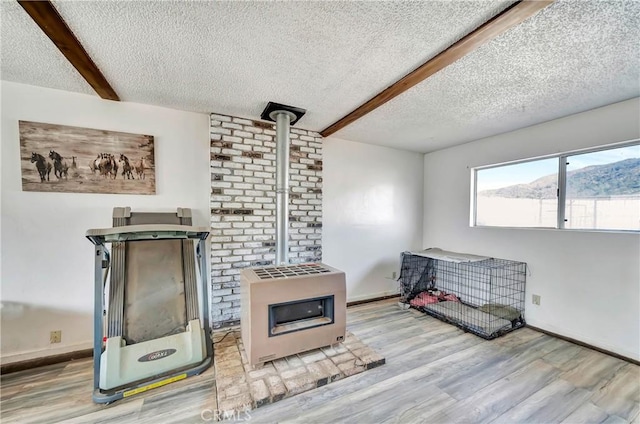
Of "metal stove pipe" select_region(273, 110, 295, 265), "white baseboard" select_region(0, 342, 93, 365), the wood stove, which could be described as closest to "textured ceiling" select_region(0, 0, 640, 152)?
"metal stove pipe" select_region(273, 110, 295, 265)

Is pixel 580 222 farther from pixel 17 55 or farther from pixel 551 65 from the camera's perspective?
pixel 17 55

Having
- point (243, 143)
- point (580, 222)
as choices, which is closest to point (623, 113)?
point (580, 222)

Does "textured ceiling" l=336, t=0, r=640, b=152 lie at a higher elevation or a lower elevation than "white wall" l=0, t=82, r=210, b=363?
higher

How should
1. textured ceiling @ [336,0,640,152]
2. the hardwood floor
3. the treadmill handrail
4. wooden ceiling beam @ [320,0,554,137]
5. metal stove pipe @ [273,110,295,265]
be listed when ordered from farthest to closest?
1. metal stove pipe @ [273,110,295,265]
2. the treadmill handrail
3. the hardwood floor
4. textured ceiling @ [336,0,640,152]
5. wooden ceiling beam @ [320,0,554,137]

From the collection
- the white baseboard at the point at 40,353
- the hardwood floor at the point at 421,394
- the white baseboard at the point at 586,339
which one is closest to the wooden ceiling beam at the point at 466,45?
the hardwood floor at the point at 421,394

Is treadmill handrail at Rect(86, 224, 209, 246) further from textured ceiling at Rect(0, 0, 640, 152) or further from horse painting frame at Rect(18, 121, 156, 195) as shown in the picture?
textured ceiling at Rect(0, 0, 640, 152)

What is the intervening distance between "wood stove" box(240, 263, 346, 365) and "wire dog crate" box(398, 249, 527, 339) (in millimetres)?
1672

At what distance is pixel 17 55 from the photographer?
163 cm

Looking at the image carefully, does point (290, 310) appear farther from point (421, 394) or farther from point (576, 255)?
point (576, 255)

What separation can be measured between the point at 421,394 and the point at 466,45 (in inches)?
93.5

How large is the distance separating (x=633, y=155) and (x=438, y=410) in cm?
284

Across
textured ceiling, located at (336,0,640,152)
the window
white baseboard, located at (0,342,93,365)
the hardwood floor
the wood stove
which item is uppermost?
textured ceiling, located at (336,0,640,152)

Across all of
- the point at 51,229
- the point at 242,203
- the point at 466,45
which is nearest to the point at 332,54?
the point at 466,45

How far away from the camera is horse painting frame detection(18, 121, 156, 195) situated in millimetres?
2014
